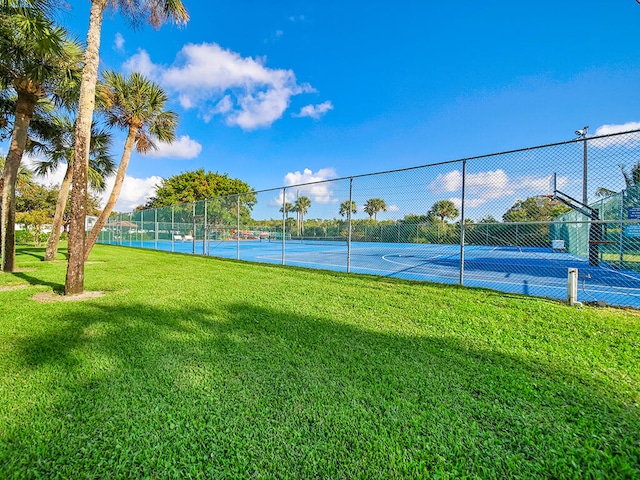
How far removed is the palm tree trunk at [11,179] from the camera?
7.02 m

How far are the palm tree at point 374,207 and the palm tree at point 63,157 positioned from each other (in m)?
10.4

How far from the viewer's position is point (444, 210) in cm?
694

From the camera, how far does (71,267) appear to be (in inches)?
200

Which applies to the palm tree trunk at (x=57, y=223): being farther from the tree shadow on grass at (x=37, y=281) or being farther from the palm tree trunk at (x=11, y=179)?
the tree shadow on grass at (x=37, y=281)

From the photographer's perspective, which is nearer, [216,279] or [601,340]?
[601,340]

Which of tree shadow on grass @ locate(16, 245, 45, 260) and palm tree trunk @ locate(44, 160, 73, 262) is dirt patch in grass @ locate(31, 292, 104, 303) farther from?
tree shadow on grass @ locate(16, 245, 45, 260)

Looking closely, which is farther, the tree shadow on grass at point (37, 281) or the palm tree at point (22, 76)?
the palm tree at point (22, 76)

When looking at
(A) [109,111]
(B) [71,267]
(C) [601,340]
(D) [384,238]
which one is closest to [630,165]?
(C) [601,340]

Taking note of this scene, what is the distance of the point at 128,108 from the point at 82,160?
617cm

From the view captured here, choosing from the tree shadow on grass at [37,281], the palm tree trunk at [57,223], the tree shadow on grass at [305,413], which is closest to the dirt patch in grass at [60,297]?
the tree shadow on grass at [37,281]

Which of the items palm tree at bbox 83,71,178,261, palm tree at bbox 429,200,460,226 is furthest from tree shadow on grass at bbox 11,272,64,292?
palm tree at bbox 429,200,460,226

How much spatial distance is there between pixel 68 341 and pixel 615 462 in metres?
4.27

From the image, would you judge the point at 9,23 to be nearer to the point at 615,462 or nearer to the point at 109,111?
the point at 109,111

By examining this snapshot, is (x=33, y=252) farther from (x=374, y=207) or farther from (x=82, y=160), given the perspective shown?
(x=374, y=207)
